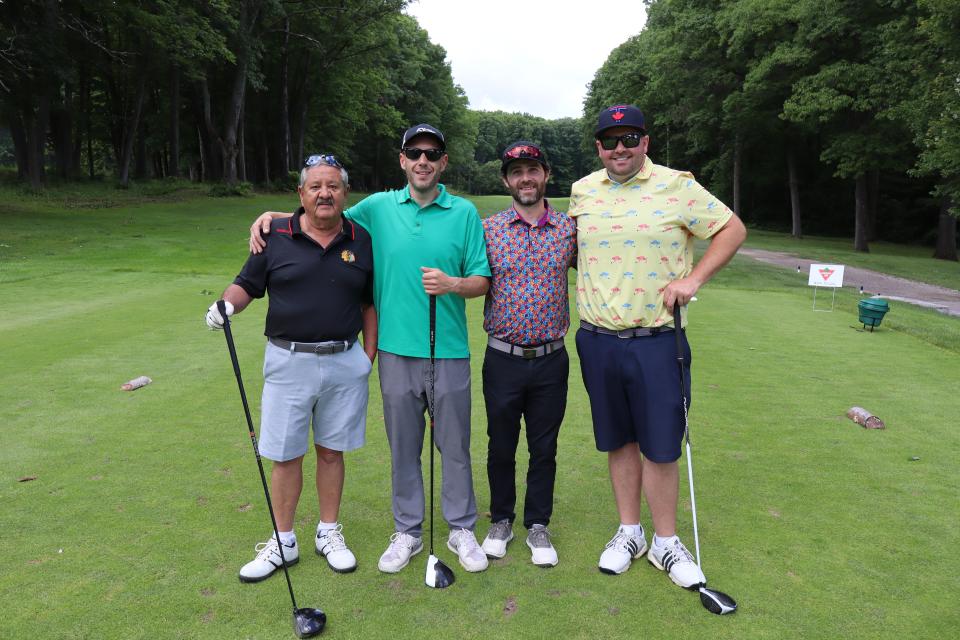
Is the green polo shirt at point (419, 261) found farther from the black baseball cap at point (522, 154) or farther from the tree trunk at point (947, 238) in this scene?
the tree trunk at point (947, 238)

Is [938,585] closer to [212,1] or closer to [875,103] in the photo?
[875,103]

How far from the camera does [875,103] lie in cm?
2180

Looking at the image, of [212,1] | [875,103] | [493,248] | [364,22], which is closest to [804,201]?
[875,103]

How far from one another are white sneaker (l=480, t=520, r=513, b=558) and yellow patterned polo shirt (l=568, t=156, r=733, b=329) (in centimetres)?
112

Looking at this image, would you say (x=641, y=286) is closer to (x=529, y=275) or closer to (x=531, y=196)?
(x=529, y=275)

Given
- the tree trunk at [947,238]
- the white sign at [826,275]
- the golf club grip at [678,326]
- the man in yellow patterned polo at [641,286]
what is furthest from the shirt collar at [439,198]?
the tree trunk at [947,238]

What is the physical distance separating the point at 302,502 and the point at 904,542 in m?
3.03

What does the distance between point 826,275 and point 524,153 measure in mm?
8340

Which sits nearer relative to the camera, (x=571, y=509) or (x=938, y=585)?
(x=938, y=585)

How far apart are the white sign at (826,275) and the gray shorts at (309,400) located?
335 inches

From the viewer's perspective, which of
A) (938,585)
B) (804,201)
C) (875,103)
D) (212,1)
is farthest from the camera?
(804,201)

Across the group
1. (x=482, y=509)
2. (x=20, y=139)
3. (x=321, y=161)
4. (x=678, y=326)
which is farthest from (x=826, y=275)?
(x=20, y=139)

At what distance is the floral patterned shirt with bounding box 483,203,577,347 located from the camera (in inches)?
117

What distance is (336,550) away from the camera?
2889mm
